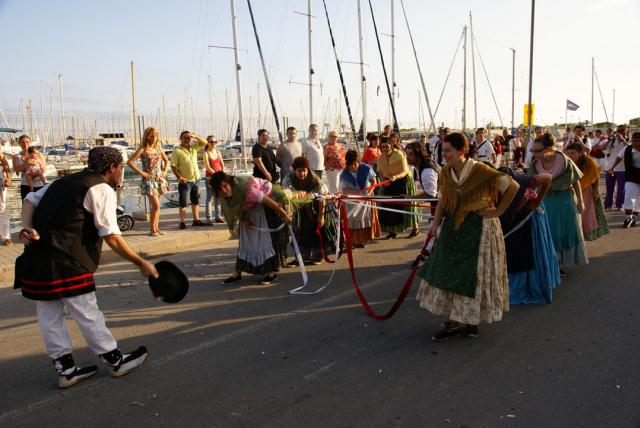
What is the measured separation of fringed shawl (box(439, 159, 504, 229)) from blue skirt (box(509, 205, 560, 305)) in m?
1.52

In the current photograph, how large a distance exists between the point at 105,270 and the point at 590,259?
7.00 m

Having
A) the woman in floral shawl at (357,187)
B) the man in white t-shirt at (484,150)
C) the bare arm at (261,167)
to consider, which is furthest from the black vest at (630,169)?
the bare arm at (261,167)

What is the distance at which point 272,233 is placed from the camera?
7074 mm

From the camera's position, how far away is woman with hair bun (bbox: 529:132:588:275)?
6891 mm

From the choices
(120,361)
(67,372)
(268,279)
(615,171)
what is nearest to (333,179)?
(268,279)

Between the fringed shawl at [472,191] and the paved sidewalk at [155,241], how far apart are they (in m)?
5.66

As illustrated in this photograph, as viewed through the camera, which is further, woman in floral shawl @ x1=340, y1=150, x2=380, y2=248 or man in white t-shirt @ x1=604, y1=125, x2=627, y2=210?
man in white t-shirt @ x1=604, y1=125, x2=627, y2=210

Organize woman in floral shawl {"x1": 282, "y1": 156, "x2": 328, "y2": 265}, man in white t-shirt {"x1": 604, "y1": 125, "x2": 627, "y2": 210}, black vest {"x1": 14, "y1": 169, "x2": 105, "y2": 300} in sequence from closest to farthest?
black vest {"x1": 14, "y1": 169, "x2": 105, "y2": 300}
woman in floral shawl {"x1": 282, "y1": 156, "x2": 328, "y2": 265}
man in white t-shirt {"x1": 604, "y1": 125, "x2": 627, "y2": 210}

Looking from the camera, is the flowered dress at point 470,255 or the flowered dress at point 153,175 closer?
the flowered dress at point 470,255

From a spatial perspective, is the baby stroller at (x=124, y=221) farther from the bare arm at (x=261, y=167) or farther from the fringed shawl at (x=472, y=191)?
the fringed shawl at (x=472, y=191)

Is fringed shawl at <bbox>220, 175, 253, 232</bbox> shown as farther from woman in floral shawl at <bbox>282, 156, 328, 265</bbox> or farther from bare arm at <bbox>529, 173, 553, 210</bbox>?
bare arm at <bbox>529, 173, 553, 210</bbox>

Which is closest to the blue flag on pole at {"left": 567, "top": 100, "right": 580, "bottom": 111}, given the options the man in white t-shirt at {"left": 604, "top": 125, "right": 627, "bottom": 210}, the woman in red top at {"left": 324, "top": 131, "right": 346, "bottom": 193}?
the man in white t-shirt at {"left": 604, "top": 125, "right": 627, "bottom": 210}

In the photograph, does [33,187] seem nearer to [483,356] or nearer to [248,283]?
[248,283]

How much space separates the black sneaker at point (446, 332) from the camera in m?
5.05
